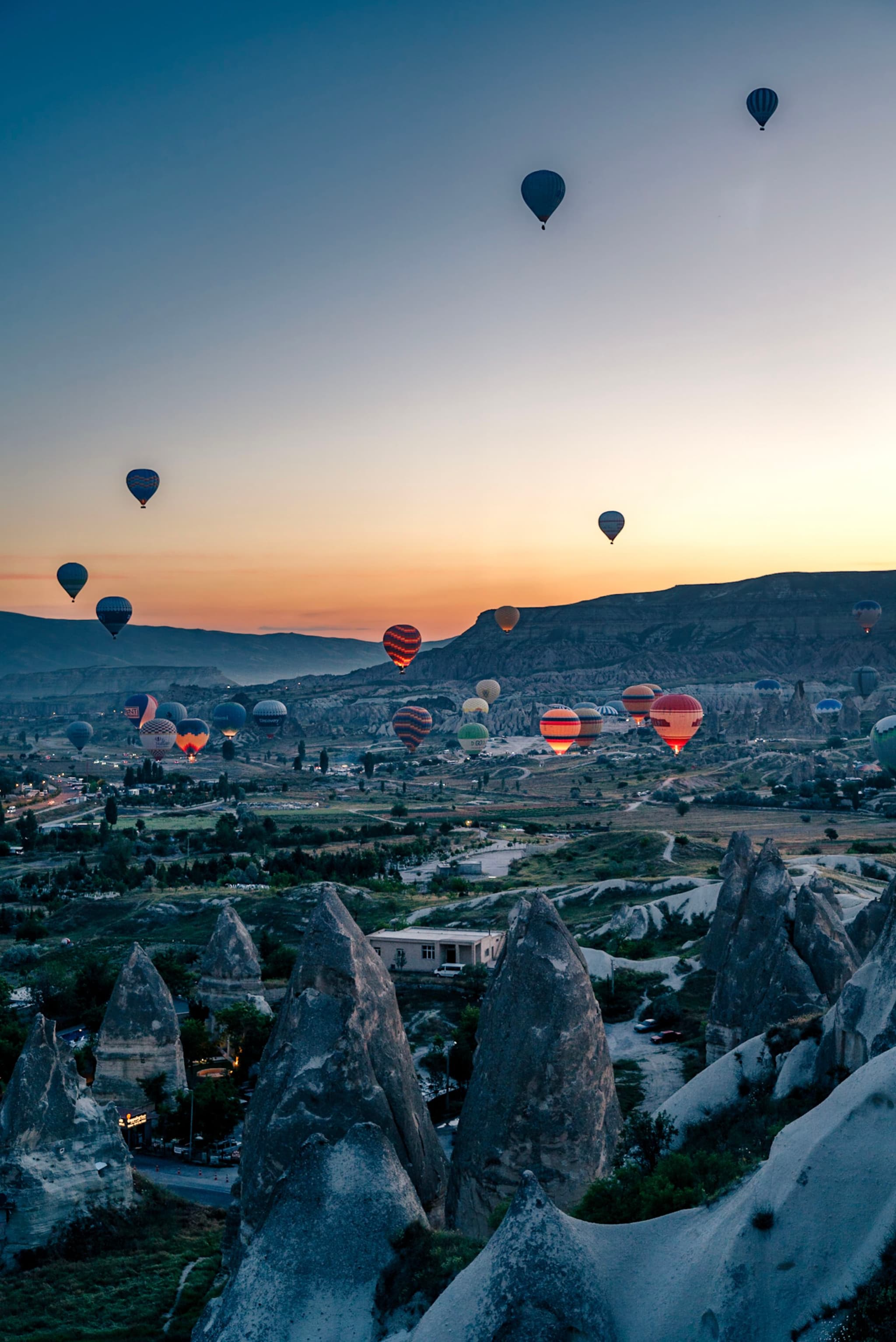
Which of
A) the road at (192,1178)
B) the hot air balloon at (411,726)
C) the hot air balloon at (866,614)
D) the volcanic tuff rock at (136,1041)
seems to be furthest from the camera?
the hot air balloon at (866,614)

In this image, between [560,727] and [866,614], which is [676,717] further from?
[866,614]

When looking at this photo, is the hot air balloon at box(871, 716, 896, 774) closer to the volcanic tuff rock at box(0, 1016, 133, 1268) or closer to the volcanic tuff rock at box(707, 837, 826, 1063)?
the volcanic tuff rock at box(707, 837, 826, 1063)

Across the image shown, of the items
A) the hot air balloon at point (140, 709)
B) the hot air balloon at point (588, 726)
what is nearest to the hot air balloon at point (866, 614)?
the hot air balloon at point (588, 726)

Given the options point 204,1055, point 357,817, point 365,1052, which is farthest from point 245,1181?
point 357,817

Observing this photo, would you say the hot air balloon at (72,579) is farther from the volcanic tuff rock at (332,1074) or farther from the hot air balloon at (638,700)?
the volcanic tuff rock at (332,1074)

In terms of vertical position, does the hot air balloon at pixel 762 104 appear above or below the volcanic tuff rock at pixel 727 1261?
above

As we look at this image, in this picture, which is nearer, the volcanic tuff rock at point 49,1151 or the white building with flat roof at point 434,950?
the volcanic tuff rock at point 49,1151

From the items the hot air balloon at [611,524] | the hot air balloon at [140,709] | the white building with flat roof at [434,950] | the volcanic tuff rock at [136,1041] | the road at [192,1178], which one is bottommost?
the road at [192,1178]
